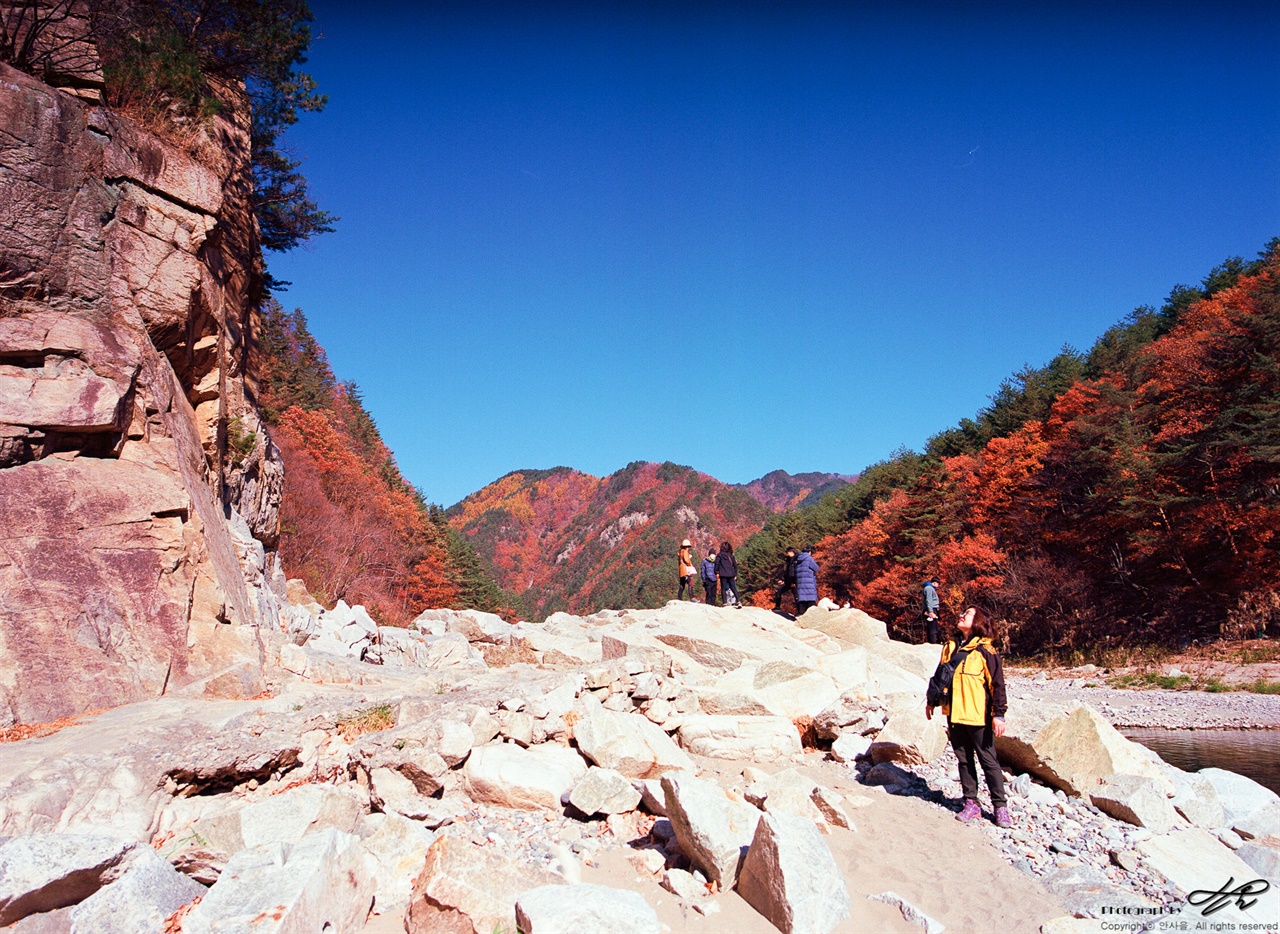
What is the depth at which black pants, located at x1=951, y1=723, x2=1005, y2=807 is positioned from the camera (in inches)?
239

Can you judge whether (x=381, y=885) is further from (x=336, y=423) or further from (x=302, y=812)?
(x=336, y=423)

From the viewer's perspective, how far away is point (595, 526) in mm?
111812

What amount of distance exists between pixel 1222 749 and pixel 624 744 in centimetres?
963

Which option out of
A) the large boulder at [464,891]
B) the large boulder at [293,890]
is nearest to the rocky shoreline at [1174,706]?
the large boulder at [464,891]

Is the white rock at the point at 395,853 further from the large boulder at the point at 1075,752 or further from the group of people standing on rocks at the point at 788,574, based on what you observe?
the group of people standing on rocks at the point at 788,574

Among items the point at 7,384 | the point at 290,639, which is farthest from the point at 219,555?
the point at 7,384

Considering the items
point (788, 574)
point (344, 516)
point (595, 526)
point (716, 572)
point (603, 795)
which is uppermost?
point (595, 526)

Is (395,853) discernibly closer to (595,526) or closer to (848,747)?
(848,747)

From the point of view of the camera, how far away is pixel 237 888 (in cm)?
340

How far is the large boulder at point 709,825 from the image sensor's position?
4.58 m

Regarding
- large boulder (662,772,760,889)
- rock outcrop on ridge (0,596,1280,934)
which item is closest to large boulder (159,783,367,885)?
rock outcrop on ridge (0,596,1280,934)

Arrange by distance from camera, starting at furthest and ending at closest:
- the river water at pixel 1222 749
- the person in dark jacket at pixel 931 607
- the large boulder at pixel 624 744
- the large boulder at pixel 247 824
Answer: the person in dark jacket at pixel 931 607 → the river water at pixel 1222 749 → the large boulder at pixel 624 744 → the large boulder at pixel 247 824

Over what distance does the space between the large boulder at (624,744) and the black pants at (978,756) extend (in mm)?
2676
